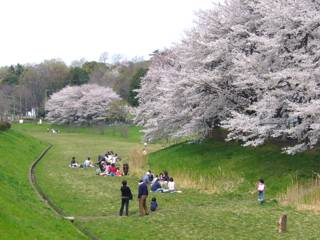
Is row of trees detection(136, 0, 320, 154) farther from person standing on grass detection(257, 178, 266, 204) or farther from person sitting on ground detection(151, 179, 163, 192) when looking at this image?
person sitting on ground detection(151, 179, 163, 192)

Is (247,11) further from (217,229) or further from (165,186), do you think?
(217,229)

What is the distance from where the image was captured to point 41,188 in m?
29.1

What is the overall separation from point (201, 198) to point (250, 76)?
27.1 feet

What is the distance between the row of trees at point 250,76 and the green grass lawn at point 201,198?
1576 mm

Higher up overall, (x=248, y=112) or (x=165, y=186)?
(x=248, y=112)

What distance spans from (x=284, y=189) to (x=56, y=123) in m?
95.2

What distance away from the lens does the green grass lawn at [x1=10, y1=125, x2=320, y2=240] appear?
1928 centimetres

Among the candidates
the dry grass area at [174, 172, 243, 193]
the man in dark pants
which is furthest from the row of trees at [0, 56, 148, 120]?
the man in dark pants

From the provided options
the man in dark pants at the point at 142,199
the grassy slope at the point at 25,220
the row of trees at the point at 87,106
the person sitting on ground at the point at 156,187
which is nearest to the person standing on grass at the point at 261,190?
the man in dark pants at the point at 142,199

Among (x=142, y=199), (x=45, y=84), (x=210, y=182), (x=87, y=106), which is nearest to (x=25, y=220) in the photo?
(x=142, y=199)

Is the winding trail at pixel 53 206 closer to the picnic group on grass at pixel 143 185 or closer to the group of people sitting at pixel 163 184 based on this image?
the picnic group on grass at pixel 143 185

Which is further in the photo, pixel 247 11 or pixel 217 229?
pixel 247 11

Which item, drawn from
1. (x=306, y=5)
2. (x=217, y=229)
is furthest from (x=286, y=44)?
(x=217, y=229)

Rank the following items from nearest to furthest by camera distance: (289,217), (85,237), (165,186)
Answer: (85,237)
(289,217)
(165,186)
